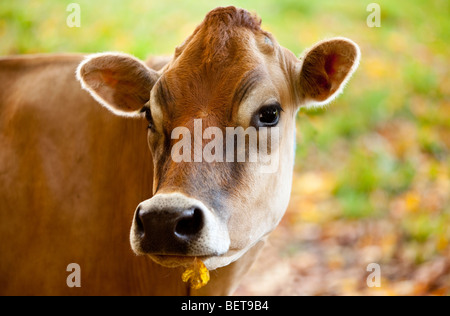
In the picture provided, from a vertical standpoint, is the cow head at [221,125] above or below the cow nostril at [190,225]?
above

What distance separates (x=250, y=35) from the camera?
10.7 ft

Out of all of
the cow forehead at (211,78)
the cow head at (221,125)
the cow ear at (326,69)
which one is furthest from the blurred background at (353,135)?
the cow forehead at (211,78)

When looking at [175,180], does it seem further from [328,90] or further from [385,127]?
[385,127]

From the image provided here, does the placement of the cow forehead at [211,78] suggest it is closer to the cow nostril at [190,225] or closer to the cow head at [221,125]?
the cow head at [221,125]

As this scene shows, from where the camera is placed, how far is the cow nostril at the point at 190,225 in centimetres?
264

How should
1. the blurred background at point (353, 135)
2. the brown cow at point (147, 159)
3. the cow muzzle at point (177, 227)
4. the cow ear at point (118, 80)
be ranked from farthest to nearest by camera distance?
the blurred background at point (353, 135) < the cow ear at point (118, 80) < the brown cow at point (147, 159) < the cow muzzle at point (177, 227)

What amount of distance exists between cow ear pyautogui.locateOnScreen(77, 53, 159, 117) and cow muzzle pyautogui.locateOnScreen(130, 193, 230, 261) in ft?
3.60

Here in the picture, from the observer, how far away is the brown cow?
2.87 m

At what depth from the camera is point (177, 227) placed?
264cm

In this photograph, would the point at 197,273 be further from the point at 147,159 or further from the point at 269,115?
the point at 147,159

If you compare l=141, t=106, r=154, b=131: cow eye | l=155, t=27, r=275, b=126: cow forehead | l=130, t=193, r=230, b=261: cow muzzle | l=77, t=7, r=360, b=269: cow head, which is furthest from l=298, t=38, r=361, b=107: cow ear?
l=130, t=193, r=230, b=261: cow muzzle

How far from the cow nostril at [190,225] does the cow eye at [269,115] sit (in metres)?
0.70

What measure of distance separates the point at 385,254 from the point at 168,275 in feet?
9.90
